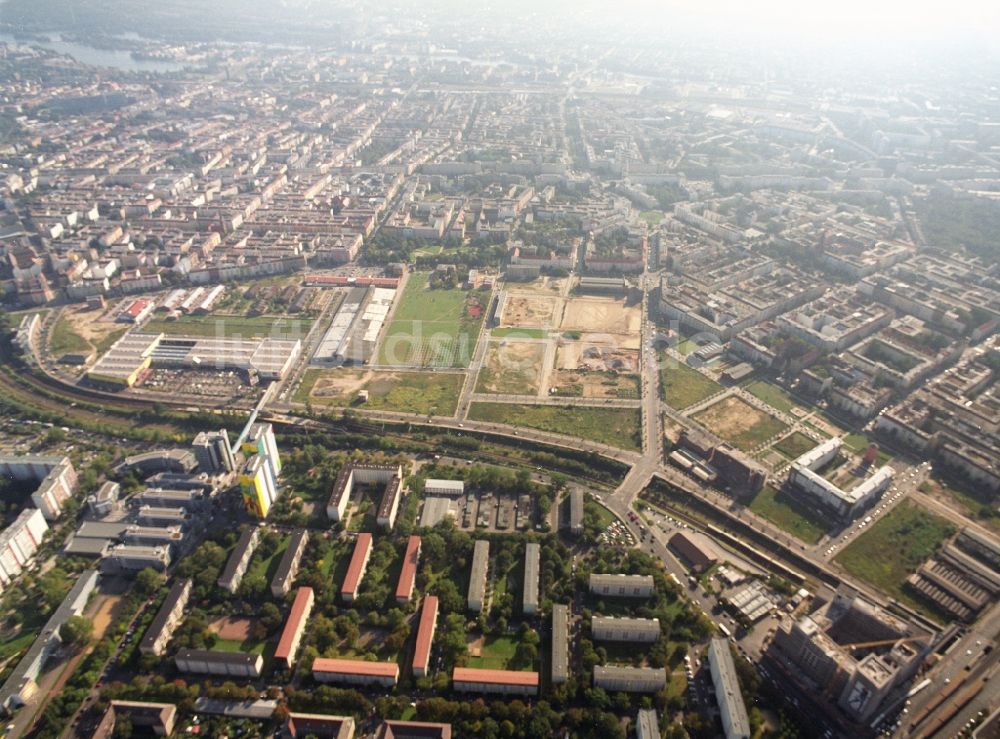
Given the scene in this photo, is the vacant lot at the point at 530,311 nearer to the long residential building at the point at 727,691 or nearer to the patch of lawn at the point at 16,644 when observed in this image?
the long residential building at the point at 727,691

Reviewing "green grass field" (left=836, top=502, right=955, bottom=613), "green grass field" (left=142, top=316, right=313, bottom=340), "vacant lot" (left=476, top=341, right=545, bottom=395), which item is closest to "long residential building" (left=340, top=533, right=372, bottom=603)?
"vacant lot" (left=476, top=341, right=545, bottom=395)

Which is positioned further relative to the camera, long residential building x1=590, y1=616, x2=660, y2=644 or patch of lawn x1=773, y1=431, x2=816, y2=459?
patch of lawn x1=773, y1=431, x2=816, y2=459

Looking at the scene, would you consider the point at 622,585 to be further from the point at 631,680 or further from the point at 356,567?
the point at 356,567

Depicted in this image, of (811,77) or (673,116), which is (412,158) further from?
(811,77)

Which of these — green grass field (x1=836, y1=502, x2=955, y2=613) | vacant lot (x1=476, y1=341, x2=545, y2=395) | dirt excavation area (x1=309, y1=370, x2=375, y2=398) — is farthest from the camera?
vacant lot (x1=476, y1=341, x2=545, y2=395)

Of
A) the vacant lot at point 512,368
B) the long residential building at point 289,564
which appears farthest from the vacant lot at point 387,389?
the long residential building at point 289,564

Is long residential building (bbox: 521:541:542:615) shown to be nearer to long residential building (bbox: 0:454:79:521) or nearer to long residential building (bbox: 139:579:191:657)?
long residential building (bbox: 139:579:191:657)

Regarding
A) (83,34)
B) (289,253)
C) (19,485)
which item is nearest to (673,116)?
(289,253)
